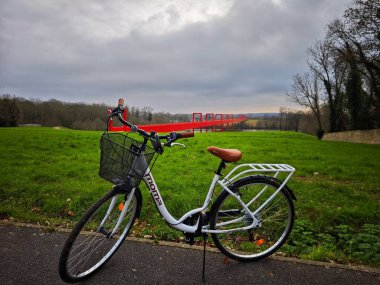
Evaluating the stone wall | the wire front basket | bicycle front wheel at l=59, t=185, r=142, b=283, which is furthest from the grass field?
the stone wall

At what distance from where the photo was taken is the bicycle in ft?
8.29

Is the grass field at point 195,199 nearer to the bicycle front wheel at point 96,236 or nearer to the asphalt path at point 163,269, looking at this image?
the asphalt path at point 163,269

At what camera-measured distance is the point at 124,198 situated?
112 inches

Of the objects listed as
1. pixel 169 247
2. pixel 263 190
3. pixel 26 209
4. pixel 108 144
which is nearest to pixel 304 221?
pixel 263 190

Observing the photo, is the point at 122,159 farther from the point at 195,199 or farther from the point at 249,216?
the point at 195,199

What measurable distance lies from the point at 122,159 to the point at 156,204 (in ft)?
2.60

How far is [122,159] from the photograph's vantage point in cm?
249

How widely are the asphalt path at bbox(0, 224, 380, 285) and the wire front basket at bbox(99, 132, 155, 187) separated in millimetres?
1053

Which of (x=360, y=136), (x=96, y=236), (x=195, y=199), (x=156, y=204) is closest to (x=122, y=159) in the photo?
(x=156, y=204)

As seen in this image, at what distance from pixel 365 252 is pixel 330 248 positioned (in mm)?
412

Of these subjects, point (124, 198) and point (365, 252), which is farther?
point (365, 252)

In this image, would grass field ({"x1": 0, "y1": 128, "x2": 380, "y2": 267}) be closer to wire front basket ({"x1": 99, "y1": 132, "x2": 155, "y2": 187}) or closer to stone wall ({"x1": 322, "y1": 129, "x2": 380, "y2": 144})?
wire front basket ({"x1": 99, "y1": 132, "x2": 155, "y2": 187})

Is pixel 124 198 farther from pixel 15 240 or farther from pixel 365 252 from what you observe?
pixel 365 252

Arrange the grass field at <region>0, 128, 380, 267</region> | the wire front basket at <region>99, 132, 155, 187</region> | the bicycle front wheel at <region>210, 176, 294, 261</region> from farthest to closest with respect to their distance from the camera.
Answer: the grass field at <region>0, 128, 380, 267</region> → the bicycle front wheel at <region>210, 176, 294, 261</region> → the wire front basket at <region>99, 132, 155, 187</region>
